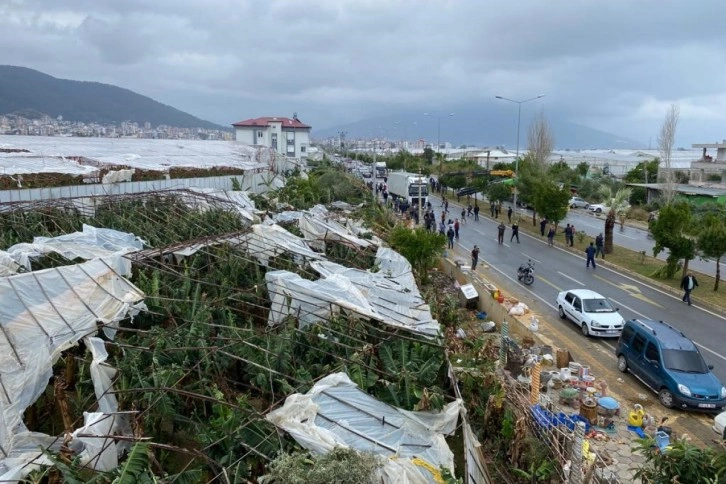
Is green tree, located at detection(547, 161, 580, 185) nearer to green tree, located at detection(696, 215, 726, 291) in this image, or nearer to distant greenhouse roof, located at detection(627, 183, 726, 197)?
distant greenhouse roof, located at detection(627, 183, 726, 197)

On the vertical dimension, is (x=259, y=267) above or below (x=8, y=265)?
below

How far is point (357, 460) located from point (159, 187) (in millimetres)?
25313

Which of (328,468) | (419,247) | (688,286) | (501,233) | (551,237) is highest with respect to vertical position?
(419,247)

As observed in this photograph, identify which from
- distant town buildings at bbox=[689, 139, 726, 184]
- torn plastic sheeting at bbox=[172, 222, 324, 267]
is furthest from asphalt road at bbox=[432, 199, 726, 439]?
distant town buildings at bbox=[689, 139, 726, 184]

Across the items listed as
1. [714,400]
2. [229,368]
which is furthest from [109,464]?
[714,400]

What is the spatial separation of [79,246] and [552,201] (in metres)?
25.3

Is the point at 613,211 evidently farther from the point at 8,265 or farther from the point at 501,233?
the point at 8,265

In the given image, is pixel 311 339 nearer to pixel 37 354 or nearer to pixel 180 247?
pixel 37 354

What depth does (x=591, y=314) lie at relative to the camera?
661 inches

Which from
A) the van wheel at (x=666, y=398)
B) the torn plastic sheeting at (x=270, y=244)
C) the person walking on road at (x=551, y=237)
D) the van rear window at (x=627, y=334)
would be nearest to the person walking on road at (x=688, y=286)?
the van rear window at (x=627, y=334)

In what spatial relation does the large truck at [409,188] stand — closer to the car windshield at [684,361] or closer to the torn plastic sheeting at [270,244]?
the torn plastic sheeting at [270,244]

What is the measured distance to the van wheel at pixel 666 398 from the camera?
12101 millimetres

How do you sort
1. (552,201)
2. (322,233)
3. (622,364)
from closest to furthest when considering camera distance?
1. (622,364)
2. (322,233)
3. (552,201)

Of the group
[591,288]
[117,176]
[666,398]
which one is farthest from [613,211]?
[117,176]
